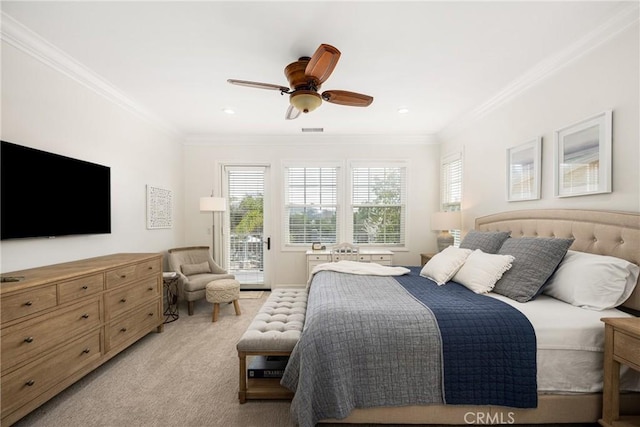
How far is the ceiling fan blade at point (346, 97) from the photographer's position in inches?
89.3

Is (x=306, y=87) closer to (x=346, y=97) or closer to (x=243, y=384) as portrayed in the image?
(x=346, y=97)

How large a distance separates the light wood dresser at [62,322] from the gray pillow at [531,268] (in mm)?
3171

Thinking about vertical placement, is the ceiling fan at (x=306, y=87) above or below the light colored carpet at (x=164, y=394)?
above

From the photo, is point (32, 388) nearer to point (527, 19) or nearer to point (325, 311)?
point (325, 311)

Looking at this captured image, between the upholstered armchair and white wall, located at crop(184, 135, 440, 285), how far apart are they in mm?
542

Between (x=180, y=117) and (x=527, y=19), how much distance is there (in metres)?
3.93

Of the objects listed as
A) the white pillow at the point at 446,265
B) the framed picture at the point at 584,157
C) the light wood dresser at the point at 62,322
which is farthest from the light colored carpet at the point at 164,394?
the framed picture at the point at 584,157

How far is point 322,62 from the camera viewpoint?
6.03ft

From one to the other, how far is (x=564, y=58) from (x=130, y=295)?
4.36 meters

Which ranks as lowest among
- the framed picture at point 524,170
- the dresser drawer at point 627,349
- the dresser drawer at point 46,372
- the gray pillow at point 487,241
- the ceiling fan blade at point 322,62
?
the dresser drawer at point 46,372

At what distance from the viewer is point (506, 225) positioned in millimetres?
2908

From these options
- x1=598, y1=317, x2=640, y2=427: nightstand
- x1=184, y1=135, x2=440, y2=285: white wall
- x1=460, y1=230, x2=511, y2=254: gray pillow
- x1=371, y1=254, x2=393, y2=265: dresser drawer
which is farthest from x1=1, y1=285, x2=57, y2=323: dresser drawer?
x1=371, y1=254, x2=393, y2=265: dresser drawer

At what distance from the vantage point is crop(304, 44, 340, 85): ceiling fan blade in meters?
1.71

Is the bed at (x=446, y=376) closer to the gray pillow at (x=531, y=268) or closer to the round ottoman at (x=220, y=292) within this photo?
the gray pillow at (x=531, y=268)
